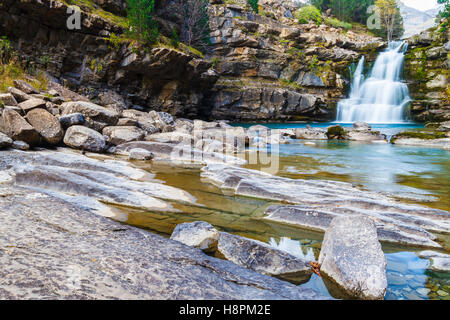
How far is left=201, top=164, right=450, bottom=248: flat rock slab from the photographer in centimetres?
274

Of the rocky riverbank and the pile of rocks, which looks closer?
the rocky riverbank

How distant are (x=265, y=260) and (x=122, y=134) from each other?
24.1 ft

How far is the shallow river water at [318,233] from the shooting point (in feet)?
6.56

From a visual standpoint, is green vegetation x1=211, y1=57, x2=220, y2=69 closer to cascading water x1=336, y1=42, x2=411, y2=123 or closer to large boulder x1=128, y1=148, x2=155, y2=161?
cascading water x1=336, y1=42, x2=411, y2=123

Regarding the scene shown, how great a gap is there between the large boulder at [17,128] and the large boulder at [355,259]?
6912 mm

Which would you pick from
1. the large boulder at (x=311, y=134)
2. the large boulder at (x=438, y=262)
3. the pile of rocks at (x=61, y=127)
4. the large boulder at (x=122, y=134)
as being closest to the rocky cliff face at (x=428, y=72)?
the large boulder at (x=311, y=134)

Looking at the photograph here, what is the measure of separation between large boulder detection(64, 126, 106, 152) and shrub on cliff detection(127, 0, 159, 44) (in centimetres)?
1506

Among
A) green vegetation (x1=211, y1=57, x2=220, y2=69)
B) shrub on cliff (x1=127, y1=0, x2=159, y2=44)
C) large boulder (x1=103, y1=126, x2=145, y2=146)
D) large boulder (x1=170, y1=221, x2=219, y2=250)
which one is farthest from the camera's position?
green vegetation (x1=211, y1=57, x2=220, y2=69)

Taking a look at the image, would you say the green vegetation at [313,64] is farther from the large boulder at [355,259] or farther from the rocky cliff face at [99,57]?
the large boulder at [355,259]

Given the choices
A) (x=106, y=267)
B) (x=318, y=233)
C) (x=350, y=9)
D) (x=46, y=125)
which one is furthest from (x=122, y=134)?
(x=350, y=9)

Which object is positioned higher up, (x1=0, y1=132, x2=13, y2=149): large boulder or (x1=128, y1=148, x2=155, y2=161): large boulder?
(x1=0, y1=132, x2=13, y2=149): large boulder

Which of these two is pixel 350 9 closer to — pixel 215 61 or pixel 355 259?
pixel 215 61

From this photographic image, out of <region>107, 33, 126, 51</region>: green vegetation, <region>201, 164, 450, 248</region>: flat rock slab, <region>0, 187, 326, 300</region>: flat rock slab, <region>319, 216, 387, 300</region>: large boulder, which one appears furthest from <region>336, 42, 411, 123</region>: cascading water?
<region>0, 187, 326, 300</region>: flat rock slab
